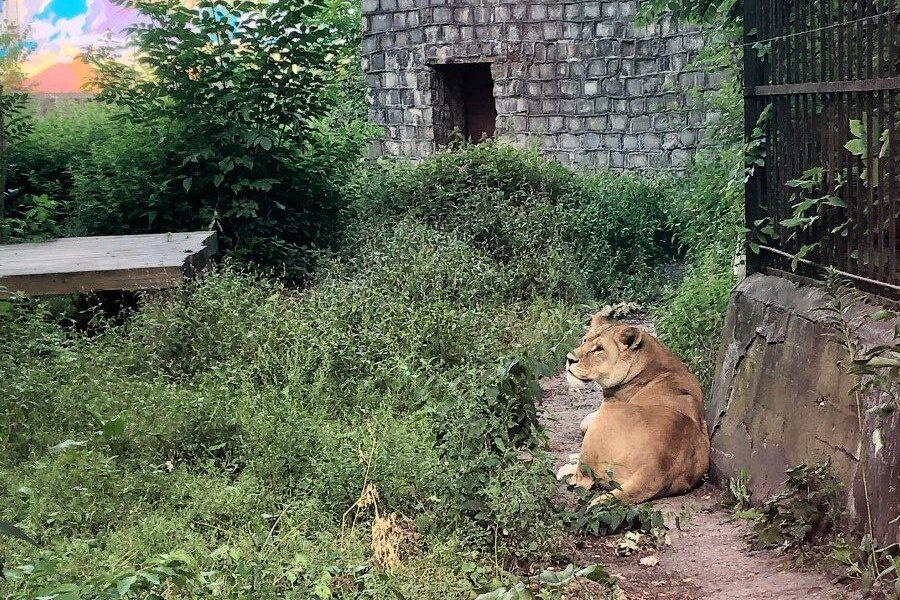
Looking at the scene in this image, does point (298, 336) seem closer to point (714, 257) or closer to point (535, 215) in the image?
point (714, 257)

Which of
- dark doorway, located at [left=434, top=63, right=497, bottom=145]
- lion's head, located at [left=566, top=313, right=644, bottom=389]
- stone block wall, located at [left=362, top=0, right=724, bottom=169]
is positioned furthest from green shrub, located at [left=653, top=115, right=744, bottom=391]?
dark doorway, located at [left=434, top=63, right=497, bottom=145]

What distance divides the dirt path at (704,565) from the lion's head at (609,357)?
779 millimetres

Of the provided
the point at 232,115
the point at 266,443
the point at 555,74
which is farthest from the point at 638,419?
the point at 555,74

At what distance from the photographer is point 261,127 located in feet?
37.9

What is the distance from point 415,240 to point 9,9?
40.9 feet

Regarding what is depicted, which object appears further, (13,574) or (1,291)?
(1,291)

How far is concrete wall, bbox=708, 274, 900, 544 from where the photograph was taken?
4.30 meters

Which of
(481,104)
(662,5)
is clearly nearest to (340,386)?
(662,5)

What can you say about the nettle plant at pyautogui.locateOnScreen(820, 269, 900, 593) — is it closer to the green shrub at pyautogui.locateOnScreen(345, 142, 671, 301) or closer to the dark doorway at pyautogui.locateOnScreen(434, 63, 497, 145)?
the green shrub at pyautogui.locateOnScreen(345, 142, 671, 301)

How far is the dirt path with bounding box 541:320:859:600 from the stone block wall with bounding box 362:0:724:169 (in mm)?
9041

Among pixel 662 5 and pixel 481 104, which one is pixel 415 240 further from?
pixel 481 104

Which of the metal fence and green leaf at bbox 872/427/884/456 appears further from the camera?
the metal fence

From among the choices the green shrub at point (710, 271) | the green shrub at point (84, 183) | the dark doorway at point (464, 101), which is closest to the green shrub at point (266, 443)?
the green shrub at point (710, 271)

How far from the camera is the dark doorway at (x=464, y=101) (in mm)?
16359
